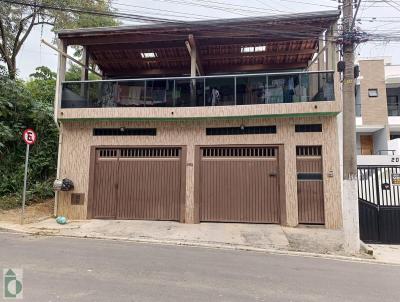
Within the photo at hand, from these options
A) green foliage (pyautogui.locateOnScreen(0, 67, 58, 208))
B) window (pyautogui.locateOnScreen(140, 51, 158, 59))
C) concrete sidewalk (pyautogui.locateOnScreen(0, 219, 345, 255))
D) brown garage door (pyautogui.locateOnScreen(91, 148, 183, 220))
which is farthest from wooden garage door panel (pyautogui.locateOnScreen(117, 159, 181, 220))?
window (pyautogui.locateOnScreen(140, 51, 158, 59))

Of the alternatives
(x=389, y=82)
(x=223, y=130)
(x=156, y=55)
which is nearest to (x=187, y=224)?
(x=223, y=130)

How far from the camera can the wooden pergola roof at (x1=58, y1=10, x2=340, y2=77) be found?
36.4ft

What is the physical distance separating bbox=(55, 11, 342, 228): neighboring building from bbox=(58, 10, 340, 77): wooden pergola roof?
5 cm

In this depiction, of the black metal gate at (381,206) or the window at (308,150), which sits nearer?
the black metal gate at (381,206)

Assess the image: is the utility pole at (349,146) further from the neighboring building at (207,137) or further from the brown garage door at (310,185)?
the brown garage door at (310,185)

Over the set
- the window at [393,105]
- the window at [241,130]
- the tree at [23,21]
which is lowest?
the window at [241,130]

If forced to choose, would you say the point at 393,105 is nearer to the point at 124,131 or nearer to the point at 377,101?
the point at 377,101

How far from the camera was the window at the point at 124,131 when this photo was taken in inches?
455

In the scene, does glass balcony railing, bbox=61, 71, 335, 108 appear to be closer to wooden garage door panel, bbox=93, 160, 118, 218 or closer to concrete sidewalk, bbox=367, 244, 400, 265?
wooden garage door panel, bbox=93, 160, 118, 218

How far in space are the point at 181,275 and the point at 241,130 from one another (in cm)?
663

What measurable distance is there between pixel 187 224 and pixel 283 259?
433cm

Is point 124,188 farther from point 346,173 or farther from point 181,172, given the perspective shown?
point 346,173

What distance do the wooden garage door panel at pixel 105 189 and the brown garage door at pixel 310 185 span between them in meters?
6.59

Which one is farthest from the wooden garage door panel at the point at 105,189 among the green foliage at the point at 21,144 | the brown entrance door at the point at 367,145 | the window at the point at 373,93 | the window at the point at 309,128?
the brown entrance door at the point at 367,145
